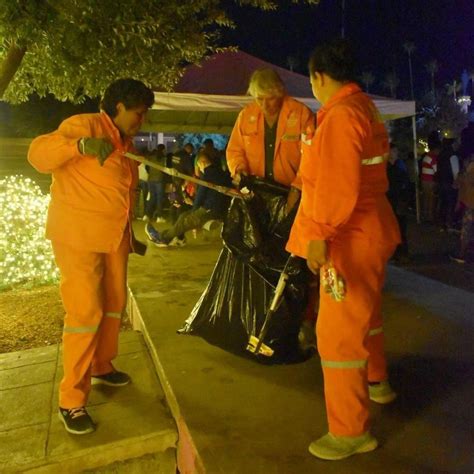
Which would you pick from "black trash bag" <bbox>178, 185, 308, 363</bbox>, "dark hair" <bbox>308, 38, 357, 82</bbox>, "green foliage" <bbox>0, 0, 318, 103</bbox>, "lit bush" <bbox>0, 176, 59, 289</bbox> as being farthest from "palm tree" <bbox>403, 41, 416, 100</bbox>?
"dark hair" <bbox>308, 38, 357, 82</bbox>

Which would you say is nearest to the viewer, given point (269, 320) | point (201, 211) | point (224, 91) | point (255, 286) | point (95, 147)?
point (95, 147)

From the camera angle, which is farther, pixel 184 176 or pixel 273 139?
pixel 273 139

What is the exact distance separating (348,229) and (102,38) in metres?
3.59

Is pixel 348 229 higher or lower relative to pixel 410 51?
lower

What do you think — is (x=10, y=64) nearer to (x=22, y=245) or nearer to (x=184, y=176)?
(x=22, y=245)

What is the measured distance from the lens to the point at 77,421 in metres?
2.83

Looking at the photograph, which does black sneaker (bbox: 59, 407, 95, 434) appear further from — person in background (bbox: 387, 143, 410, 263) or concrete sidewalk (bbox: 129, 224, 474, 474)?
person in background (bbox: 387, 143, 410, 263)

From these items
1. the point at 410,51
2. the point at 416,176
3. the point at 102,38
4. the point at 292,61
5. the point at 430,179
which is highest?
the point at 410,51

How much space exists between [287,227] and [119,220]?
3.48ft

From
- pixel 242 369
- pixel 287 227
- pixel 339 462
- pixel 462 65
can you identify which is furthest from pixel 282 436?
pixel 462 65

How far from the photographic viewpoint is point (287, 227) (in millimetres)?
3402

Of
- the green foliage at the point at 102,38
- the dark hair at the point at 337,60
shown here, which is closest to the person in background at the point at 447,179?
the green foliage at the point at 102,38

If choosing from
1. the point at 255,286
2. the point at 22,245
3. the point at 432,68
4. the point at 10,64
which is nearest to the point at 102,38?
the point at 10,64

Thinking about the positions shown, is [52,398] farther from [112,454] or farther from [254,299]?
[254,299]
